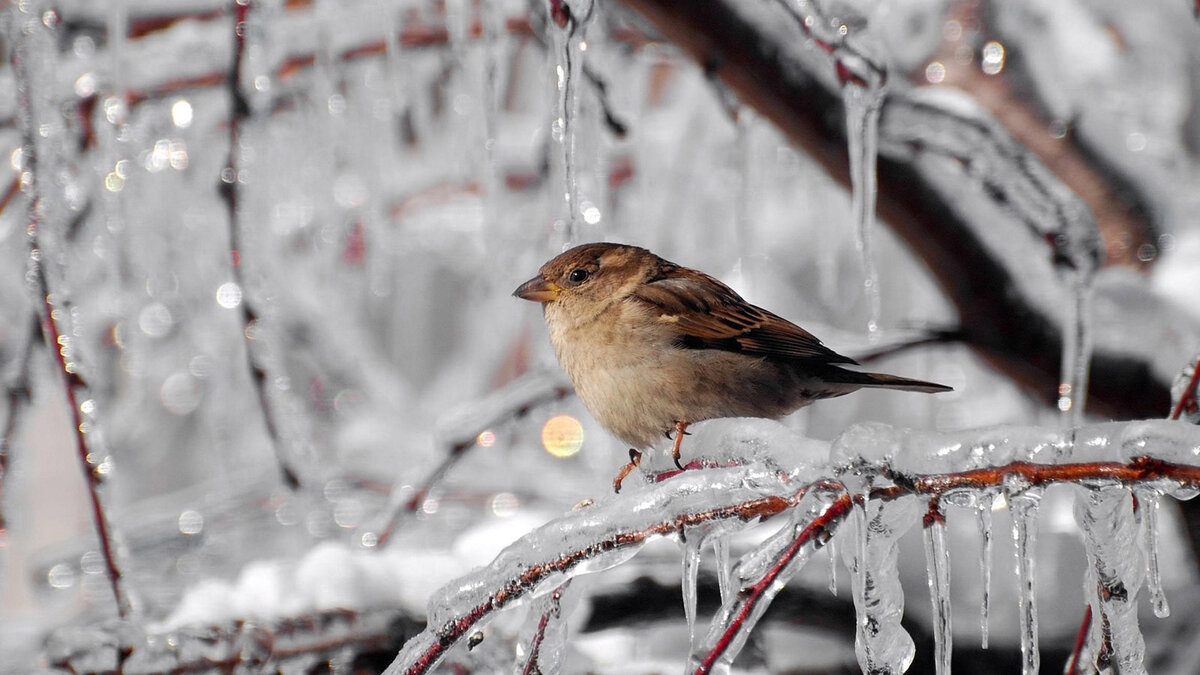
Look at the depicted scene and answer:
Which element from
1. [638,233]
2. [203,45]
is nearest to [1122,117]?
[638,233]

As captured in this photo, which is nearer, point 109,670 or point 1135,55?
point 109,670

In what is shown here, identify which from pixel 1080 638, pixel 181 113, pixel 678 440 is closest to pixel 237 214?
pixel 678 440

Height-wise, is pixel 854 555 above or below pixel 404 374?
above

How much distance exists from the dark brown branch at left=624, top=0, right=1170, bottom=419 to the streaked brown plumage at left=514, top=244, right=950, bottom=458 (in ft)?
1.93

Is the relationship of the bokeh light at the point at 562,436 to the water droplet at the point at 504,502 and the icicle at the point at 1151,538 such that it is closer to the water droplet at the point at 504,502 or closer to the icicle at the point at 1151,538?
the water droplet at the point at 504,502

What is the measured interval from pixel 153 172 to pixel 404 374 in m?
4.51

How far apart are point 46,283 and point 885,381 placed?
1.49 m

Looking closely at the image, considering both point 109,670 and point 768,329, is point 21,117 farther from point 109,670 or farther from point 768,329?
point 768,329

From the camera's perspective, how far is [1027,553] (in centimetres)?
116

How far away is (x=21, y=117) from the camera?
1.73 m

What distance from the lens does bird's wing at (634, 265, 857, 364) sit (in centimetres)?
206

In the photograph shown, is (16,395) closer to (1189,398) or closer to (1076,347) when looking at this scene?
(1189,398)

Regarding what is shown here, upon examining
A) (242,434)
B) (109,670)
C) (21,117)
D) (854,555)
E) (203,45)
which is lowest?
(242,434)

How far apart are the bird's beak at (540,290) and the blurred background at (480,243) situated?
15 centimetres
